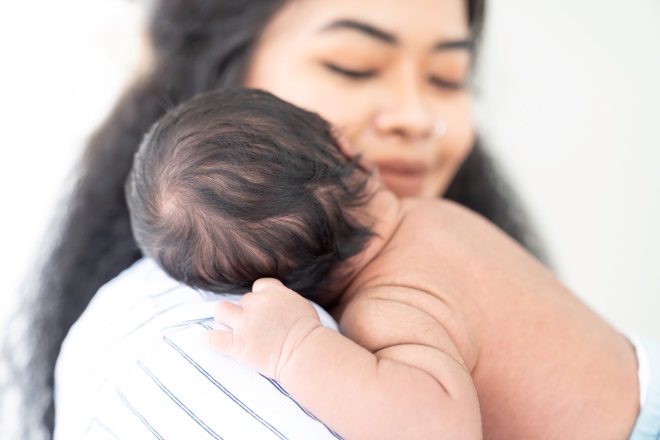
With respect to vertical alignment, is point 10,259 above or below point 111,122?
below

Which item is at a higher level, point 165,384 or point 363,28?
point 363,28

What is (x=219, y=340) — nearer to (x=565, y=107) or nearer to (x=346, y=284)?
(x=346, y=284)

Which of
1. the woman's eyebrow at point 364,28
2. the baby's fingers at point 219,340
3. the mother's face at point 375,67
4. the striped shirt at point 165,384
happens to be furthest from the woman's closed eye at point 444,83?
the baby's fingers at point 219,340

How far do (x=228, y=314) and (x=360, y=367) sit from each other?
20 centimetres

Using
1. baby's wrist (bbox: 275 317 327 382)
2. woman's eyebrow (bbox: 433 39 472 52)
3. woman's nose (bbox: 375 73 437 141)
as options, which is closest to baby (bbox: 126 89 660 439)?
baby's wrist (bbox: 275 317 327 382)

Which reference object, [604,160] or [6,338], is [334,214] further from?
[604,160]

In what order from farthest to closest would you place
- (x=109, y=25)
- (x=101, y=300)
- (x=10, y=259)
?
(x=109, y=25), (x=10, y=259), (x=101, y=300)

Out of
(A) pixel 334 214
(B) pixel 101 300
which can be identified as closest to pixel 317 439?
(A) pixel 334 214

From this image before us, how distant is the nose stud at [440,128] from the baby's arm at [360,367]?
81cm

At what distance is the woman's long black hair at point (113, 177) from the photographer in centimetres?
162

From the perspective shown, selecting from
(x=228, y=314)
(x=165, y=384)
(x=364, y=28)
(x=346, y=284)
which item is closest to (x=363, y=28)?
(x=364, y=28)

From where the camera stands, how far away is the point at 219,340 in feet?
2.68

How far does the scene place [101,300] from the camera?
3.66 ft

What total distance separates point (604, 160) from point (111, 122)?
Result: 1953mm
